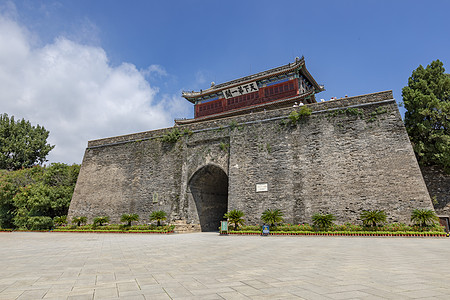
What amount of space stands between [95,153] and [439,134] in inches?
847

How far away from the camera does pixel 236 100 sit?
23.5m

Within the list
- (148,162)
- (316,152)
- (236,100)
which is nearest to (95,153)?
(148,162)

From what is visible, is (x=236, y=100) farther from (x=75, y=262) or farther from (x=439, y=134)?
(x=75, y=262)

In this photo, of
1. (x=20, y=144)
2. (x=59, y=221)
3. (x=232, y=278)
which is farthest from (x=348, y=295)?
(x=20, y=144)

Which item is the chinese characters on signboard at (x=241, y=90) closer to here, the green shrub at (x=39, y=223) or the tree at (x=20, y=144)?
the green shrub at (x=39, y=223)

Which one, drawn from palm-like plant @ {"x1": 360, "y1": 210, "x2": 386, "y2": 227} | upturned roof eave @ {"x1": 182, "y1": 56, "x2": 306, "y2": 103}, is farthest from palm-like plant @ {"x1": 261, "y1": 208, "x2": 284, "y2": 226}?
upturned roof eave @ {"x1": 182, "y1": 56, "x2": 306, "y2": 103}

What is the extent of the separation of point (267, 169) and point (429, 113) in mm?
8313

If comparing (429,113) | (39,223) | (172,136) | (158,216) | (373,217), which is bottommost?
(39,223)

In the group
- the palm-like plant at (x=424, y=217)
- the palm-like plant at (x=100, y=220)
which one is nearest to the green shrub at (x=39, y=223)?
the palm-like plant at (x=100, y=220)

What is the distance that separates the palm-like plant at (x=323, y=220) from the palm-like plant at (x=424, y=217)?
3066mm

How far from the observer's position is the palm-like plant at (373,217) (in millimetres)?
10930

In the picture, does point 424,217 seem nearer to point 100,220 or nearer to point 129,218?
point 129,218

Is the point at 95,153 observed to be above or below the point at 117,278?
above

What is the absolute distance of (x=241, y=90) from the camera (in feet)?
76.0
